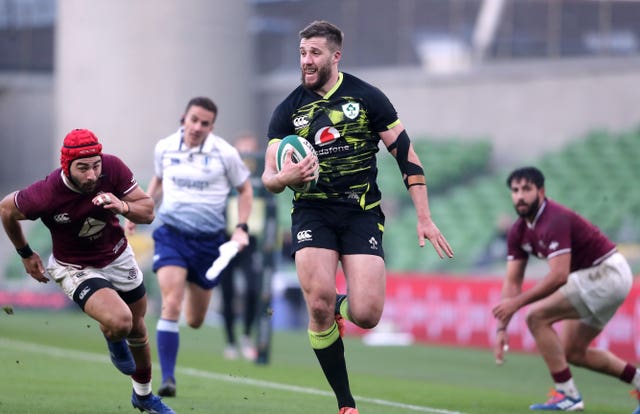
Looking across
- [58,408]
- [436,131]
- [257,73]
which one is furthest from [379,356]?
[257,73]

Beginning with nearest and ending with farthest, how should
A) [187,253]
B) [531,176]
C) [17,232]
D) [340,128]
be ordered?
[340,128] < [17,232] < [531,176] < [187,253]

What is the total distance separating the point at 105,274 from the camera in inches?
327

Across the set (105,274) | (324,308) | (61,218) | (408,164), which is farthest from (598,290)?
(61,218)

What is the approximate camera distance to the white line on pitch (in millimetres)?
10094

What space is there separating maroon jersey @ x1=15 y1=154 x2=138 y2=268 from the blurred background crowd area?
1525 centimetres

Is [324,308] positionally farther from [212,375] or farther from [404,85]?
[404,85]

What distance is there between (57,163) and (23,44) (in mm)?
3744

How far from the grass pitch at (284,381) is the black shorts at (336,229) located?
1.87 m

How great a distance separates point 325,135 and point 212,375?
5303mm

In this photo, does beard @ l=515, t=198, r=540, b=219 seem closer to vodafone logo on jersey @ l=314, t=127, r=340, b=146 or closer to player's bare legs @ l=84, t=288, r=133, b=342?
vodafone logo on jersey @ l=314, t=127, r=340, b=146

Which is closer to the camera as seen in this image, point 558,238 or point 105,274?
point 105,274

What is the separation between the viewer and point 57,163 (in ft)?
107

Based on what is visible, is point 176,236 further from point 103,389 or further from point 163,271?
point 103,389

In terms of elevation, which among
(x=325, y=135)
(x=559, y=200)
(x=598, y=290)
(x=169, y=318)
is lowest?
(x=559, y=200)
